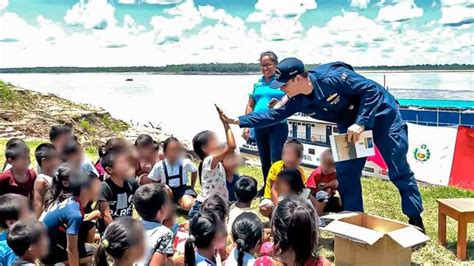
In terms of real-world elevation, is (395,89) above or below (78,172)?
below

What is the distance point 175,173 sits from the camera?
18.2ft

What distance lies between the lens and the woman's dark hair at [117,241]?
9.09 ft

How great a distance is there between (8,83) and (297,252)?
46.0 feet

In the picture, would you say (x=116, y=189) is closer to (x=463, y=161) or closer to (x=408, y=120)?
(x=463, y=161)

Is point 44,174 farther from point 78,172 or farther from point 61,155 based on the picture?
point 78,172

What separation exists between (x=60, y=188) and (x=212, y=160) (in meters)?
1.37

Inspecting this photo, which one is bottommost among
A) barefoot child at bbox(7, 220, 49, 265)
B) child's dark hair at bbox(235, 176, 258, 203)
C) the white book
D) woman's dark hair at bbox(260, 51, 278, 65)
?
child's dark hair at bbox(235, 176, 258, 203)

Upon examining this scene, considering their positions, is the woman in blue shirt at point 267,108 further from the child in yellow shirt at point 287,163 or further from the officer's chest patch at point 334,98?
the officer's chest patch at point 334,98

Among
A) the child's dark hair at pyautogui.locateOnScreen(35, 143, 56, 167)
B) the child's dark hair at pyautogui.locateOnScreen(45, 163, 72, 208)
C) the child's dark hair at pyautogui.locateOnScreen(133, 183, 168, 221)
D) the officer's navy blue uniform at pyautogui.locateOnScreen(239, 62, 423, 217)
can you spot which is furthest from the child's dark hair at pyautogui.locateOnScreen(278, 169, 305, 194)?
the child's dark hair at pyautogui.locateOnScreen(35, 143, 56, 167)

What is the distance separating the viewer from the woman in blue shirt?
5.77 metres

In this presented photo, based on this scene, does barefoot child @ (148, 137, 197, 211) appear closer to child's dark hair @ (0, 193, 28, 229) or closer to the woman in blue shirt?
the woman in blue shirt

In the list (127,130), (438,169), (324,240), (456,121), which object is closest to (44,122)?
(127,130)

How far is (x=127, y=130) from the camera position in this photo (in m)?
14.8

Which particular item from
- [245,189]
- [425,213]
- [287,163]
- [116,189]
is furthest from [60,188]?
[425,213]
